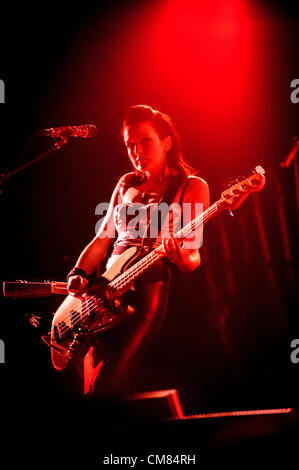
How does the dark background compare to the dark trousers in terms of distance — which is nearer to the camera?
the dark trousers

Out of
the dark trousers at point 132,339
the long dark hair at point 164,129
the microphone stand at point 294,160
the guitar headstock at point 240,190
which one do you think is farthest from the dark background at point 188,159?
the guitar headstock at point 240,190

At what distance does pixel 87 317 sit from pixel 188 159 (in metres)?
1.54

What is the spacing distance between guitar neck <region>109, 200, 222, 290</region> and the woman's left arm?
2.5 inches

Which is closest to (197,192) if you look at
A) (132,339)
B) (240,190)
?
(240,190)

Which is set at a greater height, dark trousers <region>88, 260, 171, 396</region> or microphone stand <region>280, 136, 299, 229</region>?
microphone stand <region>280, 136, 299, 229</region>

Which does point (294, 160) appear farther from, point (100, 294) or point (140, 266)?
point (100, 294)

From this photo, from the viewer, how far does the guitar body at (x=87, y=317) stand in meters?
2.29

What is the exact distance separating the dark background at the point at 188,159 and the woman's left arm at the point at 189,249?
24.8 inches

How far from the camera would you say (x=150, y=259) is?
2.40 m

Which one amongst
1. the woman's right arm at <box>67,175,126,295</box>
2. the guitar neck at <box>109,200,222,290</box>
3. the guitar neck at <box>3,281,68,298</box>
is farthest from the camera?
the woman's right arm at <box>67,175,126,295</box>

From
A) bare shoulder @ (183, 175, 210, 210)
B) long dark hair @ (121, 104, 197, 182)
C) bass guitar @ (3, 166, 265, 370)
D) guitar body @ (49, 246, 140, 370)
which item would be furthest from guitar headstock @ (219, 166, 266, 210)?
guitar body @ (49, 246, 140, 370)

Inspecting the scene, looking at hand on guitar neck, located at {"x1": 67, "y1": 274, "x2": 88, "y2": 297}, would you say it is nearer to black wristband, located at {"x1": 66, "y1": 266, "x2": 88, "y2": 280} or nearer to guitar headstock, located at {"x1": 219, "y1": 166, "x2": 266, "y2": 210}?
black wristband, located at {"x1": 66, "y1": 266, "x2": 88, "y2": 280}

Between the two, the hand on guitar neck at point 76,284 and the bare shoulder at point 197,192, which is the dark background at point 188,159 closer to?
the hand on guitar neck at point 76,284

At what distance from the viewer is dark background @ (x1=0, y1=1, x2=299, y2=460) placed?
10.1ft
